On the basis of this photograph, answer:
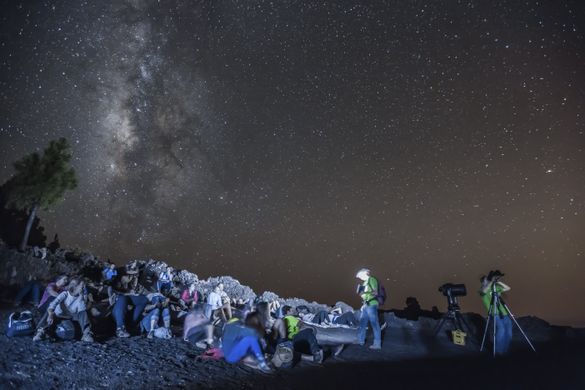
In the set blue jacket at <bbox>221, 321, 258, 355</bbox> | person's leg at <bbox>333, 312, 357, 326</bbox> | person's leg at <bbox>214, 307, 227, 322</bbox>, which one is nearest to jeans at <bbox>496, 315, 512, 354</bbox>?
person's leg at <bbox>333, 312, 357, 326</bbox>

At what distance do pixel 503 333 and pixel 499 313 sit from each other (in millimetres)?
502

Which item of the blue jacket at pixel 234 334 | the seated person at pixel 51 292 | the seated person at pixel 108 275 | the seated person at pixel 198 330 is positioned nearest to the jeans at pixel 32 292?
the seated person at pixel 51 292

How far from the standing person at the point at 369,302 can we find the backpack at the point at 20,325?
6338 mm

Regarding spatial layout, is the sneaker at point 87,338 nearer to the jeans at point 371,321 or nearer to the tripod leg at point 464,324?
the jeans at point 371,321

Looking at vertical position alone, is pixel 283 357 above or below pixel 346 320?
below

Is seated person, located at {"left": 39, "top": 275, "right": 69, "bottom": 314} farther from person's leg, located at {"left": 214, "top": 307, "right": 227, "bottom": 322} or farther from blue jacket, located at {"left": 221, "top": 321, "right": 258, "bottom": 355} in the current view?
person's leg, located at {"left": 214, "top": 307, "right": 227, "bottom": 322}

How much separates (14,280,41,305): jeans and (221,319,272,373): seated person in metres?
7.11

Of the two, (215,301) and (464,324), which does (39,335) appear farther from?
(464,324)

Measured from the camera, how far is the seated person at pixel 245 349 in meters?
5.14

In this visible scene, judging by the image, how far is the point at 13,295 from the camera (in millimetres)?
10000

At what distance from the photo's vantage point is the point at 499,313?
7309mm

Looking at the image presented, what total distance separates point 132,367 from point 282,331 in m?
2.85

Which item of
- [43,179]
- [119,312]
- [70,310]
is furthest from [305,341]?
[43,179]

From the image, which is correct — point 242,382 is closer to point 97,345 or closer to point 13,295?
point 97,345
